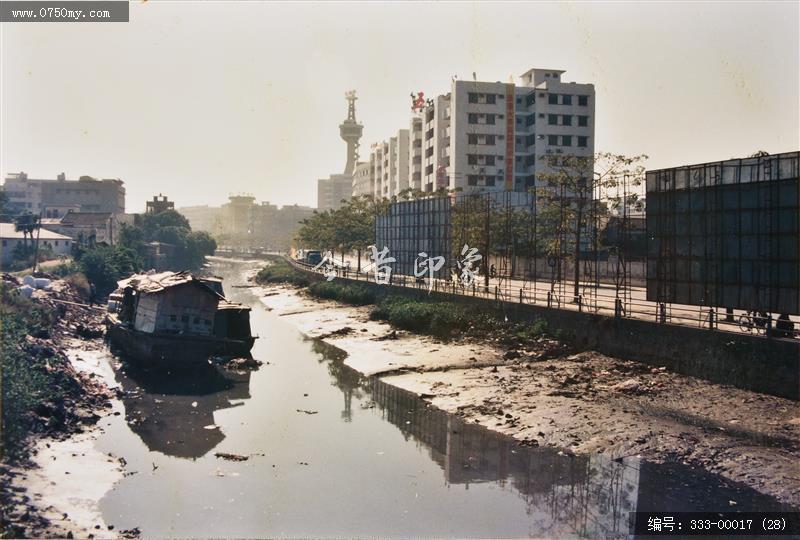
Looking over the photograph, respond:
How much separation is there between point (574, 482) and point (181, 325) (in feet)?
61.5

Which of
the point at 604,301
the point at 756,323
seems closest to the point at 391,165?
the point at 604,301

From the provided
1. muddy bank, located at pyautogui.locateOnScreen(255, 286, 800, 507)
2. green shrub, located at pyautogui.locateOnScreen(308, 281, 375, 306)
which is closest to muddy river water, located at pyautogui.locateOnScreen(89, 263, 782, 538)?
muddy bank, located at pyautogui.locateOnScreen(255, 286, 800, 507)

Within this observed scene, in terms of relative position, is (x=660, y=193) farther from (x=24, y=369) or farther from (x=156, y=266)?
(x=156, y=266)

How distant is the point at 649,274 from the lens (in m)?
22.6

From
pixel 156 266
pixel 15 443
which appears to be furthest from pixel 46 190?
pixel 15 443

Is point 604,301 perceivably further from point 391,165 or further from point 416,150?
point 391,165

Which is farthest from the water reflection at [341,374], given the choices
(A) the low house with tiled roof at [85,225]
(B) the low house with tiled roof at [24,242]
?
(A) the low house with tiled roof at [85,225]

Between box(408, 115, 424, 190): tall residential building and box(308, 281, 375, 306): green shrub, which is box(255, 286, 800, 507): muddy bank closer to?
box(308, 281, 375, 306): green shrub

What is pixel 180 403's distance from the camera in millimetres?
21484

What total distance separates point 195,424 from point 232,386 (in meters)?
5.28

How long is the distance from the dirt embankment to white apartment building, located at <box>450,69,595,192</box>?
54.3 m

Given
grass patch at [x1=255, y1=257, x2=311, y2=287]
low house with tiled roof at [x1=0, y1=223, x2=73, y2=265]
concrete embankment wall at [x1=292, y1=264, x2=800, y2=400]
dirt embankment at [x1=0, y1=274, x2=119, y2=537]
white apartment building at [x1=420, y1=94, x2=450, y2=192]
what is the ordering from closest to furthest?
dirt embankment at [x1=0, y1=274, x2=119, y2=537] → concrete embankment wall at [x1=292, y1=264, x2=800, y2=400] → low house with tiled roof at [x1=0, y1=223, x2=73, y2=265] → grass patch at [x1=255, y1=257, x2=311, y2=287] → white apartment building at [x1=420, y1=94, x2=450, y2=192]

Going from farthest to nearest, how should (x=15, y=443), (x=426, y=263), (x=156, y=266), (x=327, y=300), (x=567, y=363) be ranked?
(x=156, y=266) < (x=327, y=300) < (x=426, y=263) < (x=567, y=363) < (x=15, y=443)

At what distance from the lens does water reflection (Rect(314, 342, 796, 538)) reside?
492 inches
